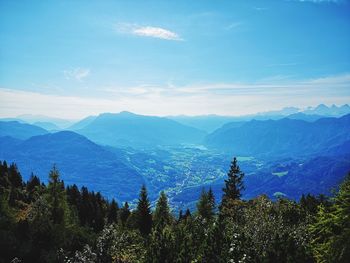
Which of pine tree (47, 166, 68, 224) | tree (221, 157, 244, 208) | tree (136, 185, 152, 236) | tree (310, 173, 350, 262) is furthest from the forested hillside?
tree (221, 157, 244, 208)

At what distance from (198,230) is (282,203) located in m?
34.8

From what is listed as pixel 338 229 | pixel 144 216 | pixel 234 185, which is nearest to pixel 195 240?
pixel 338 229

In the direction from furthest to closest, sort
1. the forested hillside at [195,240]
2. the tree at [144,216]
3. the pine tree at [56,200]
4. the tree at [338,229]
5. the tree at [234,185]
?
the tree at [234,185], the tree at [144,216], the pine tree at [56,200], the forested hillside at [195,240], the tree at [338,229]

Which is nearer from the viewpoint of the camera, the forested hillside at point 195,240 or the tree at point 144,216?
the forested hillside at point 195,240

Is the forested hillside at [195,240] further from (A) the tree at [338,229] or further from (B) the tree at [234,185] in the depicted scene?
(B) the tree at [234,185]

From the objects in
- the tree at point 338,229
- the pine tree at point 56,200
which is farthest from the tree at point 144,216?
the tree at point 338,229

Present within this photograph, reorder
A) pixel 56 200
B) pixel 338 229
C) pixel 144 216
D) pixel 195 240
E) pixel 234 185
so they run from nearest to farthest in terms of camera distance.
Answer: pixel 338 229, pixel 195 240, pixel 56 200, pixel 144 216, pixel 234 185

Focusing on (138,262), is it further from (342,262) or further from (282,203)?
(282,203)

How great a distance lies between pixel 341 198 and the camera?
814 inches

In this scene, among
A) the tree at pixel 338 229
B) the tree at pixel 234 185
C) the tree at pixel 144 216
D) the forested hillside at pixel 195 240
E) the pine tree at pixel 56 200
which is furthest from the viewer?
the tree at pixel 234 185

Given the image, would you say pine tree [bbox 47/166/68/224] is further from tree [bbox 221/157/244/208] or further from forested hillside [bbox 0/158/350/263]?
tree [bbox 221/157/244/208]

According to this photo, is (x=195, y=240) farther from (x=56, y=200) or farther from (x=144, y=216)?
(x=144, y=216)

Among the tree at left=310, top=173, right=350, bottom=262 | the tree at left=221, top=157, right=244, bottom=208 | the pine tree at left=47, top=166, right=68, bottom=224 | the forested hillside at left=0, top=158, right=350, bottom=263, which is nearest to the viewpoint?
the tree at left=310, top=173, right=350, bottom=262

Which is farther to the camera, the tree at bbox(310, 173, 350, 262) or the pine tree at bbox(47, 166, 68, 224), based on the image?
the pine tree at bbox(47, 166, 68, 224)
